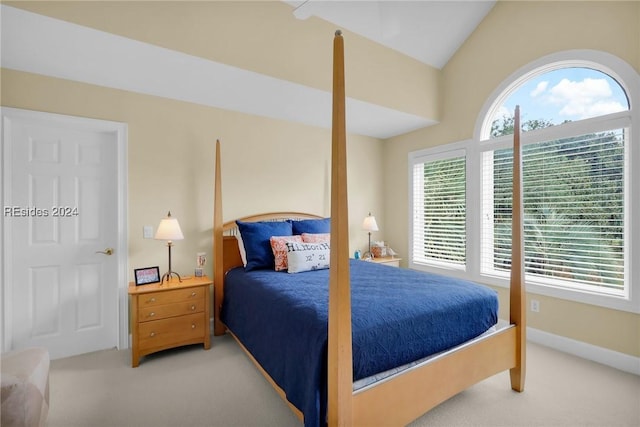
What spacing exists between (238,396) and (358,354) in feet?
3.71

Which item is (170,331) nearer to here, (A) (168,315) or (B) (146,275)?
(A) (168,315)

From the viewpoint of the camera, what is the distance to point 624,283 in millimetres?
2398

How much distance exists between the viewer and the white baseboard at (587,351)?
91.2 inches

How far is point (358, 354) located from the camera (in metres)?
1.38

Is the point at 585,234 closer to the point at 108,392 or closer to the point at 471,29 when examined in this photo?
the point at 471,29

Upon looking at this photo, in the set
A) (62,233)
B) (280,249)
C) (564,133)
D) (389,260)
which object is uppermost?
(564,133)

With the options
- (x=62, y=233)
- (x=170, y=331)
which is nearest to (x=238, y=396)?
(x=170, y=331)

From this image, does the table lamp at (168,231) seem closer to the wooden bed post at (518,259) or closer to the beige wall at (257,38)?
the beige wall at (257,38)

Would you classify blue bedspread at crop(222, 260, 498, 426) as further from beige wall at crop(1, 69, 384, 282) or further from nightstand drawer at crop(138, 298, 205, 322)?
beige wall at crop(1, 69, 384, 282)

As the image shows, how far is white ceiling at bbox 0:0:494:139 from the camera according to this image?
200 centimetres

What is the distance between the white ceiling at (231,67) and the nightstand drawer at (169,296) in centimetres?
183

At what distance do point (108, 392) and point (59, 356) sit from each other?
917mm

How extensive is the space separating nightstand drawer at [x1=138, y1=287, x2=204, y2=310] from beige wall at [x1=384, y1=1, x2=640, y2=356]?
9.37 ft

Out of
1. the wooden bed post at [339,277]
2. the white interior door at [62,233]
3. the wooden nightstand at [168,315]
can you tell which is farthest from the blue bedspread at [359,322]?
the white interior door at [62,233]
